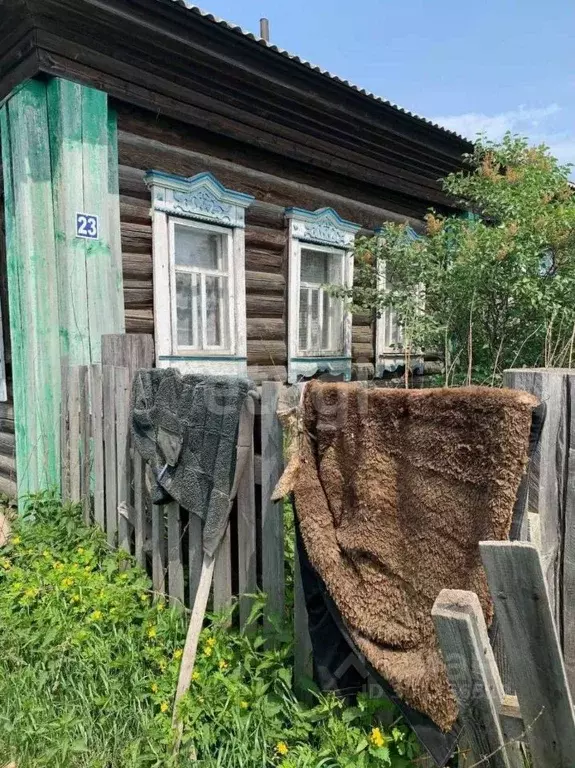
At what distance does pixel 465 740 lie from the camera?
1.26m

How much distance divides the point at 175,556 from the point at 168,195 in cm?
324

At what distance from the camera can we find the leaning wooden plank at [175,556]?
2580 mm

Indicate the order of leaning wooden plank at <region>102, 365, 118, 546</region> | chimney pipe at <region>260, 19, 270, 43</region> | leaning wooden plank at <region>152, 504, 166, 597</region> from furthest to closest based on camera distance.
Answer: chimney pipe at <region>260, 19, 270, 43</region>
leaning wooden plank at <region>102, 365, 118, 546</region>
leaning wooden plank at <region>152, 504, 166, 597</region>

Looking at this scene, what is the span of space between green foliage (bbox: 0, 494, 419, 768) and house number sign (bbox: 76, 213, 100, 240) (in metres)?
2.39

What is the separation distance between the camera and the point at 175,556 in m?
2.60

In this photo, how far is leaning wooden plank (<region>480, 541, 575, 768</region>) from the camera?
3.45ft

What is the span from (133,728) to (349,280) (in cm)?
532

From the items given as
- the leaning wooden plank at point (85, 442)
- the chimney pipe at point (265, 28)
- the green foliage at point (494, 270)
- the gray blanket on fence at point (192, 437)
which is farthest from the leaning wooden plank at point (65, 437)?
the chimney pipe at point (265, 28)

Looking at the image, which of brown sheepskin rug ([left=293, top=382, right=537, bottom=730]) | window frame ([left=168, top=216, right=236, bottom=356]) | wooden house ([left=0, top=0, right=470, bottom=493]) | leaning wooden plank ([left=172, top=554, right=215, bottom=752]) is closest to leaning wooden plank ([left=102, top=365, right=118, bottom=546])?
wooden house ([left=0, top=0, right=470, bottom=493])

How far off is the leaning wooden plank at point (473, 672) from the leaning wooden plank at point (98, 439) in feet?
8.55

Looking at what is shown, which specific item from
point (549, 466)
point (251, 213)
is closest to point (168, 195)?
point (251, 213)

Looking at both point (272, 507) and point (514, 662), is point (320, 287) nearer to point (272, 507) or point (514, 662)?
point (272, 507)

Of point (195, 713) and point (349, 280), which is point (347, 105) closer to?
point (349, 280)

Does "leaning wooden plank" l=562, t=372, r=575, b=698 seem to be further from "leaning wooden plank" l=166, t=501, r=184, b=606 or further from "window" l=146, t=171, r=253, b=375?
"window" l=146, t=171, r=253, b=375
